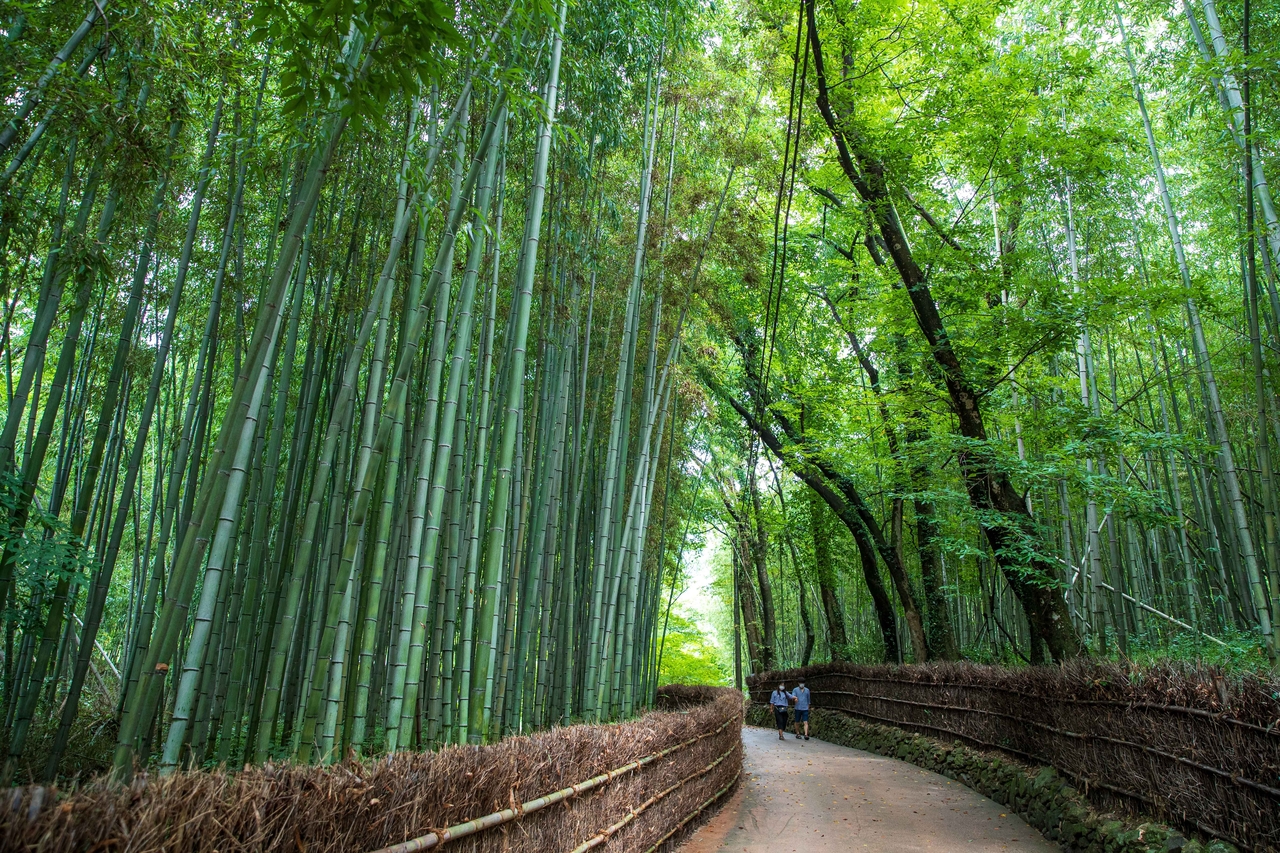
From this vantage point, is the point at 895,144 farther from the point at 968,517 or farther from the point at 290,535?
the point at 290,535

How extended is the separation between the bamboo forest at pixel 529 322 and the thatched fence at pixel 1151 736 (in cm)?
75

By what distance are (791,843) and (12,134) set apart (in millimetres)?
4948

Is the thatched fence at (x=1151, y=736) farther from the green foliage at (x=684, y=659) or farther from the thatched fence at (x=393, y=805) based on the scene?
the green foliage at (x=684, y=659)

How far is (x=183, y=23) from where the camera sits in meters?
2.74

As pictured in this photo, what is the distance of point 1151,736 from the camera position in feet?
11.8

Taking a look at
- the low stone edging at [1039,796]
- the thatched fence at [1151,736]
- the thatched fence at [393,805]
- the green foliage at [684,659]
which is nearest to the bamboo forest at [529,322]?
the thatched fence at [393,805]

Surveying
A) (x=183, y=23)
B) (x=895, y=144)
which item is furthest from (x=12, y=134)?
(x=895, y=144)

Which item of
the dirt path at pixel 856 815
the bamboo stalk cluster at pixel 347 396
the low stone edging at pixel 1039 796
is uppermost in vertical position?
the bamboo stalk cluster at pixel 347 396

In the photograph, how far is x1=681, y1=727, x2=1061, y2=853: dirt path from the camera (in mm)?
4363

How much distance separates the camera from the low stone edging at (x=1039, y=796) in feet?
11.0

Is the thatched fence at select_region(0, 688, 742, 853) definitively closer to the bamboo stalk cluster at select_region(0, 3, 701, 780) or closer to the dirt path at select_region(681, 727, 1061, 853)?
the bamboo stalk cluster at select_region(0, 3, 701, 780)

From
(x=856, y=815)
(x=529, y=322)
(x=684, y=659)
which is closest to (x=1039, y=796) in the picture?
(x=856, y=815)

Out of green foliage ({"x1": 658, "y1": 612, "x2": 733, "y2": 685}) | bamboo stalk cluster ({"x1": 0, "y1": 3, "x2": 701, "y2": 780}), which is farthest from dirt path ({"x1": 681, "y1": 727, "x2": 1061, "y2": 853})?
green foliage ({"x1": 658, "y1": 612, "x2": 733, "y2": 685})

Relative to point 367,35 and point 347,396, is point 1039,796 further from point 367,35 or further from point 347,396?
point 367,35
